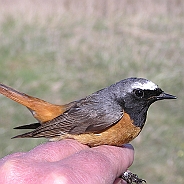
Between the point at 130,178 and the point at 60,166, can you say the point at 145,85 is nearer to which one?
the point at 130,178

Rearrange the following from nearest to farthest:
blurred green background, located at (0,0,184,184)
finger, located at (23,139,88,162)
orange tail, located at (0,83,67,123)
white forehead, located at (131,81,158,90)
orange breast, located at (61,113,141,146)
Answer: finger, located at (23,139,88,162) → orange breast, located at (61,113,141,146) → white forehead, located at (131,81,158,90) → orange tail, located at (0,83,67,123) → blurred green background, located at (0,0,184,184)

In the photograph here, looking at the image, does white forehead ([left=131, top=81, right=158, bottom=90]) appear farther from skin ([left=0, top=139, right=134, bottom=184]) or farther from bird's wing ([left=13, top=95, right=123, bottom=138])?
skin ([left=0, top=139, right=134, bottom=184])

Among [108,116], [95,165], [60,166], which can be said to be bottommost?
[60,166]

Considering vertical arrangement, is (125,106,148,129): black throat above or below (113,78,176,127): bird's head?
below

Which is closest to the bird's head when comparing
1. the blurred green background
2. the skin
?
the skin

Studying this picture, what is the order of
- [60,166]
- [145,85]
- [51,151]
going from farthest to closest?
1. [145,85]
2. [51,151]
3. [60,166]

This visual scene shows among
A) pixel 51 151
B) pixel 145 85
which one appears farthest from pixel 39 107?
pixel 51 151
